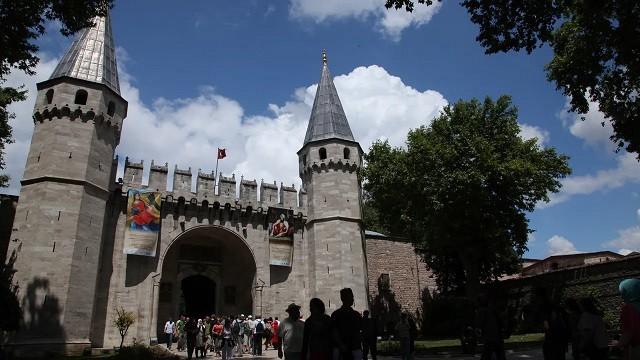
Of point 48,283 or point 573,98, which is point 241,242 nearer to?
point 48,283

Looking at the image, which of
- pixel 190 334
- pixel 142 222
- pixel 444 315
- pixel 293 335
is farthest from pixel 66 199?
pixel 444 315

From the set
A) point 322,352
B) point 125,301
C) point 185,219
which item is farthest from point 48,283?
point 322,352

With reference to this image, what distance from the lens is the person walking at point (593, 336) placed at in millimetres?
6088

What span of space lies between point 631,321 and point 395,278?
2434 centimetres

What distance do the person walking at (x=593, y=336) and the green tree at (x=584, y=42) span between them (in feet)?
22.8

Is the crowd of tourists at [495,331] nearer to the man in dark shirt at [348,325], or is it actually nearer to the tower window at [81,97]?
the man in dark shirt at [348,325]

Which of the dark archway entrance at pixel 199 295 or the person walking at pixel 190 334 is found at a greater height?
the dark archway entrance at pixel 199 295

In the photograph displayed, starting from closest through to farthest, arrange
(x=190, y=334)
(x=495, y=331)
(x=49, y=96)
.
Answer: (x=495, y=331), (x=190, y=334), (x=49, y=96)

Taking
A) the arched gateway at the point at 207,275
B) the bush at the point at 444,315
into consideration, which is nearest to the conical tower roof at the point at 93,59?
the arched gateway at the point at 207,275

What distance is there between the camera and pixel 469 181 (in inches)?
851

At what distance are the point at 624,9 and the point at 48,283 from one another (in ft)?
65.6

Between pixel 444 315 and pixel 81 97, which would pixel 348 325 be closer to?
pixel 81 97

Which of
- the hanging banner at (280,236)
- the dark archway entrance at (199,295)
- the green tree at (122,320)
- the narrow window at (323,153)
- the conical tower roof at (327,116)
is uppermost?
the conical tower roof at (327,116)

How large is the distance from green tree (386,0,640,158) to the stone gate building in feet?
41.3
